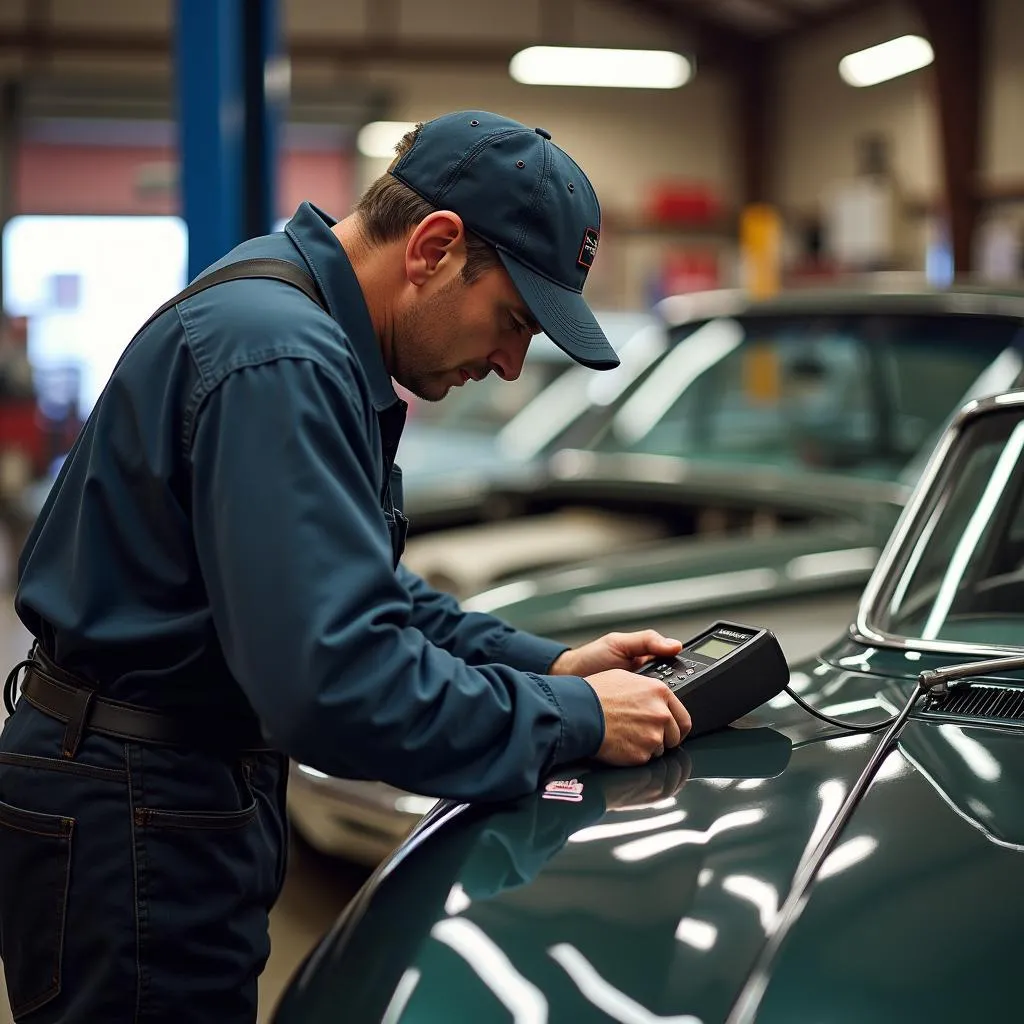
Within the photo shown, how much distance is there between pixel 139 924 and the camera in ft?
5.08

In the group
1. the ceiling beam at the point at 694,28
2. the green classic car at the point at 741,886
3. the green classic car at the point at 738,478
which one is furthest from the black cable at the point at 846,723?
the ceiling beam at the point at 694,28

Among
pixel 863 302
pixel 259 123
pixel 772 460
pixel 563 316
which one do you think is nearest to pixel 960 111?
pixel 863 302

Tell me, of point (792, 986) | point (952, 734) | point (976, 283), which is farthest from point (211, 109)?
point (792, 986)

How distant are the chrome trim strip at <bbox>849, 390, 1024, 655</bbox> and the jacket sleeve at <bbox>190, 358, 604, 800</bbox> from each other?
0.85 metres

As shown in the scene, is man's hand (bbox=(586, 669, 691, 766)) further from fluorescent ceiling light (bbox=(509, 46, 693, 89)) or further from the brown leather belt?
fluorescent ceiling light (bbox=(509, 46, 693, 89))

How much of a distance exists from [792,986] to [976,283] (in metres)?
3.24

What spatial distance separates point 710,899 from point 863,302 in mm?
3080

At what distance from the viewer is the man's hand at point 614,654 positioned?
6.18ft

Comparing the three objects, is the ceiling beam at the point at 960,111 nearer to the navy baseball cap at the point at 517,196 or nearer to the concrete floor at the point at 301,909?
the concrete floor at the point at 301,909

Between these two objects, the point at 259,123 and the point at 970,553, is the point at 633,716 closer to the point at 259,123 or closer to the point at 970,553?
the point at 970,553

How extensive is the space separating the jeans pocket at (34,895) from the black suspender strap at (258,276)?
0.58m

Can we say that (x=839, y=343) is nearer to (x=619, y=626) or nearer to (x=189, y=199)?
(x=619, y=626)

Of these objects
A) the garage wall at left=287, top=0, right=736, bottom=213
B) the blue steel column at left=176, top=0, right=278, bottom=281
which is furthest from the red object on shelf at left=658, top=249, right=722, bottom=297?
the blue steel column at left=176, top=0, right=278, bottom=281

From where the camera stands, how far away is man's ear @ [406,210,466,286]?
1531 mm
